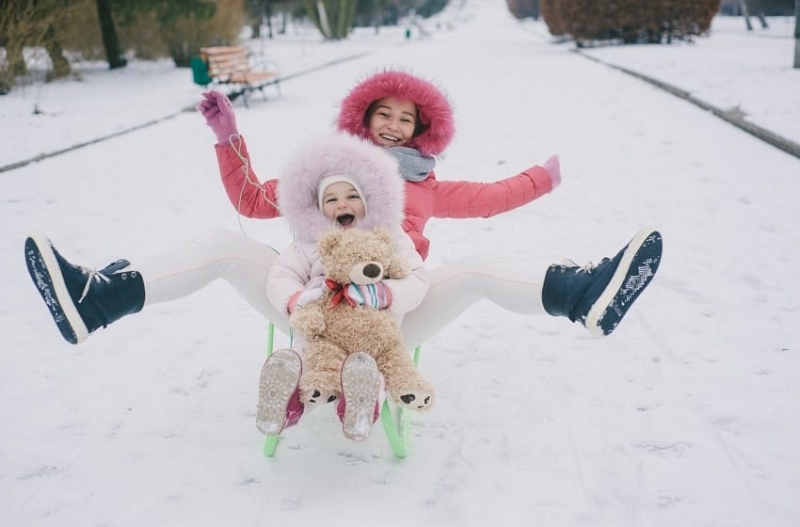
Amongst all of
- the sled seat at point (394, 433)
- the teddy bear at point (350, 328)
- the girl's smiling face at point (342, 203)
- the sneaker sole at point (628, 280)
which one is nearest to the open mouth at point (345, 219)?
the girl's smiling face at point (342, 203)

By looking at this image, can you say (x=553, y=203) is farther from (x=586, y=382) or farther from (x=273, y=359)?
(x=273, y=359)

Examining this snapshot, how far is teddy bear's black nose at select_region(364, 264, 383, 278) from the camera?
2029 millimetres

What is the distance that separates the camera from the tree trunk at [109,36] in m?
13.9

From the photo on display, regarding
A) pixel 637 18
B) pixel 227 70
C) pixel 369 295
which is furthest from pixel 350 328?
pixel 637 18

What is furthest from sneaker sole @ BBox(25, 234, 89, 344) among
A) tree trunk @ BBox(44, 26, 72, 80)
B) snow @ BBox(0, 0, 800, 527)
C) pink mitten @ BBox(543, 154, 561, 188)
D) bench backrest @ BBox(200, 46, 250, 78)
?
tree trunk @ BBox(44, 26, 72, 80)

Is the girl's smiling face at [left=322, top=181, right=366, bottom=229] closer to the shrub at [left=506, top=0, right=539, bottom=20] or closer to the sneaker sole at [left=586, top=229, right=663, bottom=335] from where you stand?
the sneaker sole at [left=586, top=229, right=663, bottom=335]

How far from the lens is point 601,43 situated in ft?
79.9

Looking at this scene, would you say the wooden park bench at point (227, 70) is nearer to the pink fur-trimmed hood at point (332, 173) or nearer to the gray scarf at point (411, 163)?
the gray scarf at point (411, 163)

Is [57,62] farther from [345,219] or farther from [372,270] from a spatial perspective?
[372,270]

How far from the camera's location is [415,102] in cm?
286

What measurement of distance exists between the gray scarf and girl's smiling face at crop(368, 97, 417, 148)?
85mm

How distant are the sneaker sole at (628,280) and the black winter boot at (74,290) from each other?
4.74 ft

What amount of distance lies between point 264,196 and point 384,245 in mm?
734

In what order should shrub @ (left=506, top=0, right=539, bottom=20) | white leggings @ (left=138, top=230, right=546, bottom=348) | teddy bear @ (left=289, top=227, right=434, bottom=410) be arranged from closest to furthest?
teddy bear @ (left=289, top=227, right=434, bottom=410) < white leggings @ (left=138, top=230, right=546, bottom=348) < shrub @ (left=506, top=0, right=539, bottom=20)
